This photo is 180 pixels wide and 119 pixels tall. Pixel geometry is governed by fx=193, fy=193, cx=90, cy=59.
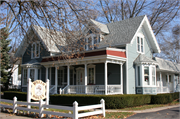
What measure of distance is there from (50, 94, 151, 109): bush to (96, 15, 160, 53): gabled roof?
18.5ft

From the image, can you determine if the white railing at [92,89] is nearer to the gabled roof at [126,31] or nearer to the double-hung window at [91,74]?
the double-hung window at [91,74]

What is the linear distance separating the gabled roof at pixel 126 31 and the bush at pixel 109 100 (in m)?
5.62

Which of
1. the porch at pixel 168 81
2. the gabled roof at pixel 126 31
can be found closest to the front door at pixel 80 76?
the gabled roof at pixel 126 31

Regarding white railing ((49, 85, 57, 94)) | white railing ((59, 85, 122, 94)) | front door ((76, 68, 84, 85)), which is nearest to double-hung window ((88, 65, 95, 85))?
front door ((76, 68, 84, 85))

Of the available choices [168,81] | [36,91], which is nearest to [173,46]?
[168,81]

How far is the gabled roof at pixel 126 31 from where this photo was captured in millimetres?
19722

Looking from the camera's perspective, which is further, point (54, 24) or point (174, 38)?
point (174, 38)

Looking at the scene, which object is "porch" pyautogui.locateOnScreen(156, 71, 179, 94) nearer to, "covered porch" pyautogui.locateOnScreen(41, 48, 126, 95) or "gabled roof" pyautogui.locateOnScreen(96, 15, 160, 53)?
"gabled roof" pyautogui.locateOnScreen(96, 15, 160, 53)

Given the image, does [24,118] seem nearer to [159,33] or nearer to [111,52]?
[111,52]

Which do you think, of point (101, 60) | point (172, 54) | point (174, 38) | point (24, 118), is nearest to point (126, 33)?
point (101, 60)

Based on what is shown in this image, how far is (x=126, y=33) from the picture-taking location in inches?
813

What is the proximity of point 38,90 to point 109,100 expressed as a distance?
18.2 ft

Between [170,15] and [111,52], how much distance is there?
67.7 feet

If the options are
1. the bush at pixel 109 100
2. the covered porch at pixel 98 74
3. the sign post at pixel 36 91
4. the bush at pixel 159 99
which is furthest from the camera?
the bush at pixel 159 99
